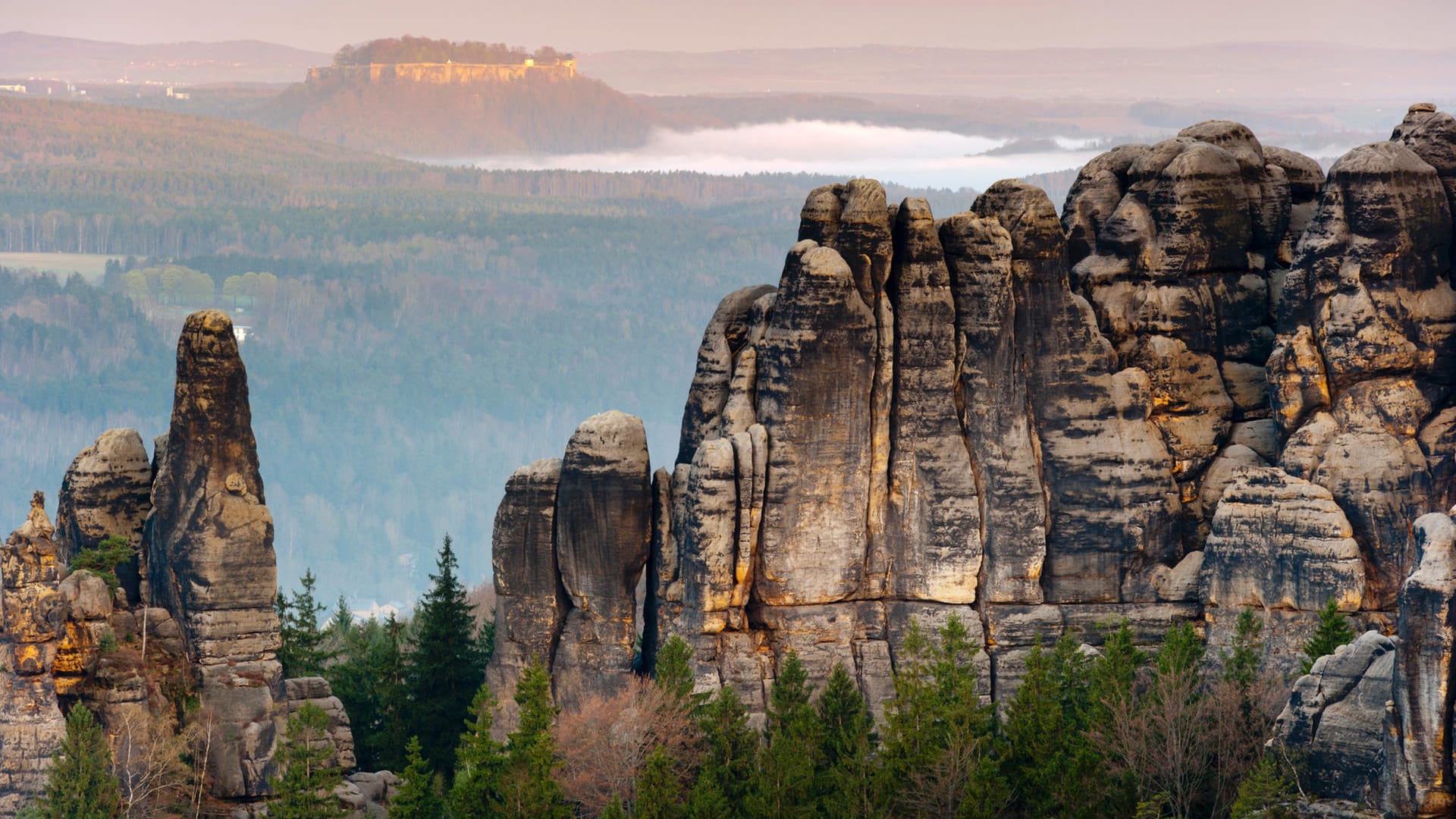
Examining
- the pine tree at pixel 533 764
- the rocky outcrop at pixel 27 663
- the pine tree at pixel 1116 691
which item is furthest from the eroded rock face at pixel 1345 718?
the rocky outcrop at pixel 27 663

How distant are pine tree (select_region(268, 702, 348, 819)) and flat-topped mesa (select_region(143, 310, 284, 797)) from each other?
1695 mm

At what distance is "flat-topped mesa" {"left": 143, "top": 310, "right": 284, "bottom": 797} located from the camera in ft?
257

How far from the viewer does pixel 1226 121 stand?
296 feet

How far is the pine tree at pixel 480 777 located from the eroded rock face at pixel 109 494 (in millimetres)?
17332

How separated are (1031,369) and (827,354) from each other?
7.60 metres

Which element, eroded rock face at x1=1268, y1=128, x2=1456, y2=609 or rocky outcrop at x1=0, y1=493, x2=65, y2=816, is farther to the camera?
eroded rock face at x1=1268, y1=128, x2=1456, y2=609

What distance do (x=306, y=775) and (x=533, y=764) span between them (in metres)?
6.94

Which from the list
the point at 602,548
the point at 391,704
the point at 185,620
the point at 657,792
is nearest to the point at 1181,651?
the point at 657,792

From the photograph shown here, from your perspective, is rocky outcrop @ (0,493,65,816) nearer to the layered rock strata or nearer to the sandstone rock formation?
the sandstone rock formation

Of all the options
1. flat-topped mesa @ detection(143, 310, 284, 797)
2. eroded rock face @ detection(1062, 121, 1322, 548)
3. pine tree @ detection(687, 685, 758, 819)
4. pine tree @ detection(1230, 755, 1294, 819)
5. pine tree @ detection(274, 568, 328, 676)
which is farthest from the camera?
pine tree @ detection(274, 568, 328, 676)

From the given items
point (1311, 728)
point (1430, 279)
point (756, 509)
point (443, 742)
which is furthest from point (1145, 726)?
point (443, 742)

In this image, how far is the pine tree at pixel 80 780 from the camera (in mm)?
72062

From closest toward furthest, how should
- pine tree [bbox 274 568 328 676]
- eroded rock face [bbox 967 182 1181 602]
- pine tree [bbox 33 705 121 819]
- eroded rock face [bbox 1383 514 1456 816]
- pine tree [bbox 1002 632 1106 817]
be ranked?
1. eroded rock face [bbox 1383 514 1456 816]
2. pine tree [bbox 1002 632 1106 817]
3. pine tree [bbox 33 705 121 819]
4. eroded rock face [bbox 967 182 1181 602]
5. pine tree [bbox 274 568 328 676]

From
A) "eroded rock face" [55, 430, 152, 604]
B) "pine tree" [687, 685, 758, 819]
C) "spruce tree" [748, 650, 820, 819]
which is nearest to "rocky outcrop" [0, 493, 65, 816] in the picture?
"eroded rock face" [55, 430, 152, 604]
